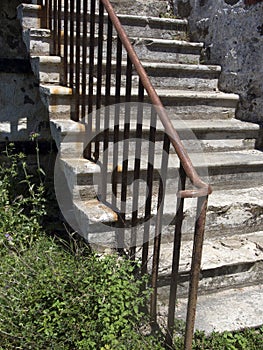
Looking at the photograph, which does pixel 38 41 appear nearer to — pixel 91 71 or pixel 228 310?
pixel 91 71

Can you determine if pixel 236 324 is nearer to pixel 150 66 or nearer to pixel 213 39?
pixel 150 66

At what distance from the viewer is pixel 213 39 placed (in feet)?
11.8

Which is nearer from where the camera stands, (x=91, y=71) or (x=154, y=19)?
(x=91, y=71)

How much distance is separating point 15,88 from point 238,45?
2025 millimetres

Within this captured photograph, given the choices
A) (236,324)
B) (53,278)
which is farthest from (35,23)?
(236,324)

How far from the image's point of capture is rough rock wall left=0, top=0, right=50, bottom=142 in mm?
3463

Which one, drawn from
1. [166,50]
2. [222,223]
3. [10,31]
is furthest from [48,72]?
[222,223]

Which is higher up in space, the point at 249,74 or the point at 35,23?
the point at 35,23

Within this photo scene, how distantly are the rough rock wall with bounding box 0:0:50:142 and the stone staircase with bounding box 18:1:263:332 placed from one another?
2.03 feet

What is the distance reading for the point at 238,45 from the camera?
3312 millimetres

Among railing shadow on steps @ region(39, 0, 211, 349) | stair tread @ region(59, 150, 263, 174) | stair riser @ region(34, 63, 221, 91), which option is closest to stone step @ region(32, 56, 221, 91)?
stair riser @ region(34, 63, 221, 91)

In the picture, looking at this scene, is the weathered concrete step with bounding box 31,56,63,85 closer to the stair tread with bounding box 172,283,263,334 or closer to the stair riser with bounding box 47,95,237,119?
the stair riser with bounding box 47,95,237,119

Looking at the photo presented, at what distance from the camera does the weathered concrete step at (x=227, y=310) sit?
80.4 inches

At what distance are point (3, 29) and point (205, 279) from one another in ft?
9.05
